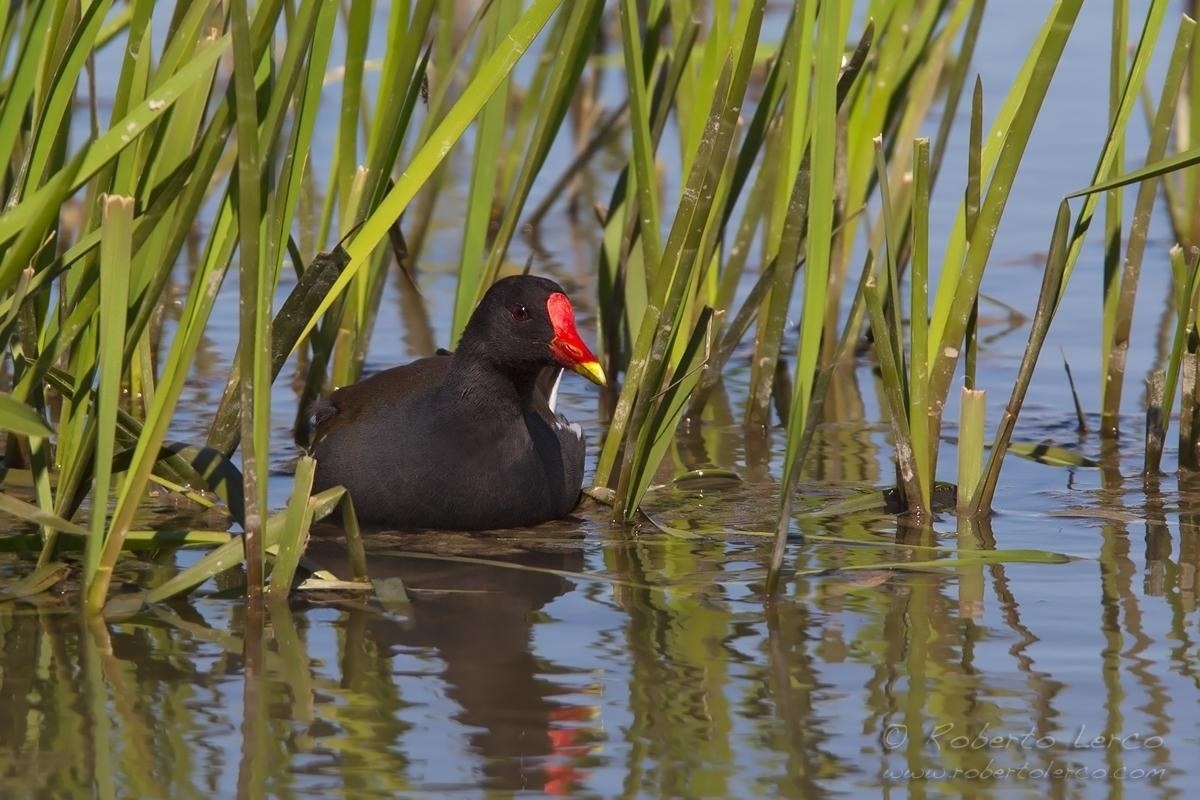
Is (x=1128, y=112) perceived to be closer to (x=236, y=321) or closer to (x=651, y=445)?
(x=651, y=445)

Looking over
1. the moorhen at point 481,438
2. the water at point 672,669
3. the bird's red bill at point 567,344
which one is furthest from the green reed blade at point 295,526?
the bird's red bill at point 567,344

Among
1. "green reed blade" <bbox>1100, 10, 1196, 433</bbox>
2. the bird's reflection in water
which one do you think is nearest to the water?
the bird's reflection in water

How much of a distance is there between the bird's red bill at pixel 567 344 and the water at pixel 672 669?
37 centimetres

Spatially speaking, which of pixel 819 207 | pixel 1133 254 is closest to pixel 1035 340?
pixel 1133 254

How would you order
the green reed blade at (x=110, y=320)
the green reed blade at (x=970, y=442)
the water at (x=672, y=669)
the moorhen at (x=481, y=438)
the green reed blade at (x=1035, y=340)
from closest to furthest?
the water at (x=672, y=669) < the green reed blade at (x=110, y=320) < the green reed blade at (x=1035, y=340) < the green reed blade at (x=970, y=442) < the moorhen at (x=481, y=438)

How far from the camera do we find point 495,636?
10.6ft

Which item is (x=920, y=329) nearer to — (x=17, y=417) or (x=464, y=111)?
(x=464, y=111)

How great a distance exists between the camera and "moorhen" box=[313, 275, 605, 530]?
158 inches

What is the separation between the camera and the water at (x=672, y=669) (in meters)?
2.57

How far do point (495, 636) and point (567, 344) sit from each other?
100 cm

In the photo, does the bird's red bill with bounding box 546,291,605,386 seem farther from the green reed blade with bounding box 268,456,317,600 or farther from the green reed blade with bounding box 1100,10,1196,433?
the green reed blade with bounding box 1100,10,1196,433

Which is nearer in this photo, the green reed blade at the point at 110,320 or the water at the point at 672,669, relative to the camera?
the water at the point at 672,669

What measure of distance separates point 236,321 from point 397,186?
2.77 metres

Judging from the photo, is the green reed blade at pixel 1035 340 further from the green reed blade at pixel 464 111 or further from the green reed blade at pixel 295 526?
the green reed blade at pixel 295 526
